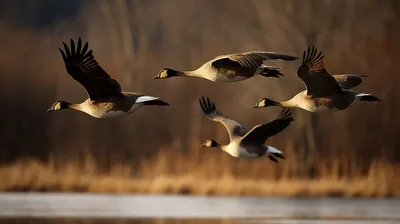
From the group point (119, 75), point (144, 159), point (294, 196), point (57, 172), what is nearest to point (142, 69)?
point (119, 75)

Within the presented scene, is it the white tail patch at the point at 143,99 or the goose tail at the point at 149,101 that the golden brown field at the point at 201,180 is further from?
the goose tail at the point at 149,101

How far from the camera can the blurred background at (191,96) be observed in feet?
73.0

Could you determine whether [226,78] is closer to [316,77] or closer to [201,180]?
[316,77]

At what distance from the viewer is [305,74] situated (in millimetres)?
12898

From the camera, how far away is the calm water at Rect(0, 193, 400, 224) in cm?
1728

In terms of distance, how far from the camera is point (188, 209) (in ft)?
62.0

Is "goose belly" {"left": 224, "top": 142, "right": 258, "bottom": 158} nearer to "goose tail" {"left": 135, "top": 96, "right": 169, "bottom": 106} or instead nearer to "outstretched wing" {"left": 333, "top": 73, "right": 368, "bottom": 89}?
"outstretched wing" {"left": 333, "top": 73, "right": 368, "bottom": 89}

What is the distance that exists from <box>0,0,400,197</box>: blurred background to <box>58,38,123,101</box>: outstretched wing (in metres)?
8.00

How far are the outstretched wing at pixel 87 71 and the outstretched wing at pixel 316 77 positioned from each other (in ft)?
6.47

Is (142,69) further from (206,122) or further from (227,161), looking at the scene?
(227,161)

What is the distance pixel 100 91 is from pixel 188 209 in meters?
5.76

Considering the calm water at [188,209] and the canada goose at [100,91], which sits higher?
the canada goose at [100,91]

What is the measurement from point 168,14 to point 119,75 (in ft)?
5.85

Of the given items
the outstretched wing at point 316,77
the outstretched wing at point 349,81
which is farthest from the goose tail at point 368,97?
the outstretched wing at point 349,81
